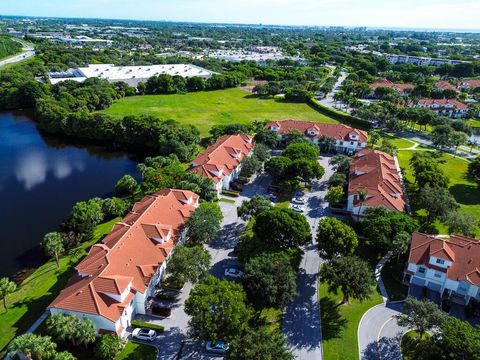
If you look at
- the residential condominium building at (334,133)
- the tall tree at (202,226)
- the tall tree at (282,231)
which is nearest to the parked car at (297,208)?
the tall tree at (282,231)

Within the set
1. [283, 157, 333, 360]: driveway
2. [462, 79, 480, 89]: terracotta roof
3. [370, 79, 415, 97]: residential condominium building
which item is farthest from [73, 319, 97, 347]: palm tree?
[462, 79, 480, 89]: terracotta roof

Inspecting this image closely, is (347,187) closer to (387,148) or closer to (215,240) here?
(387,148)

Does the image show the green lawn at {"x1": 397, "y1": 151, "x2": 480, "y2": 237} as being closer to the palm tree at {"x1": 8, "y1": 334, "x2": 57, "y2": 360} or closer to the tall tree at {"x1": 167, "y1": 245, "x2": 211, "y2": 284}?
the tall tree at {"x1": 167, "y1": 245, "x2": 211, "y2": 284}

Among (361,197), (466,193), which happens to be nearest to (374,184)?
(361,197)

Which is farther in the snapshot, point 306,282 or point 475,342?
point 306,282

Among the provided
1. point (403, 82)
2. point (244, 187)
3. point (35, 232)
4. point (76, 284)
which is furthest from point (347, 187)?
point (403, 82)
